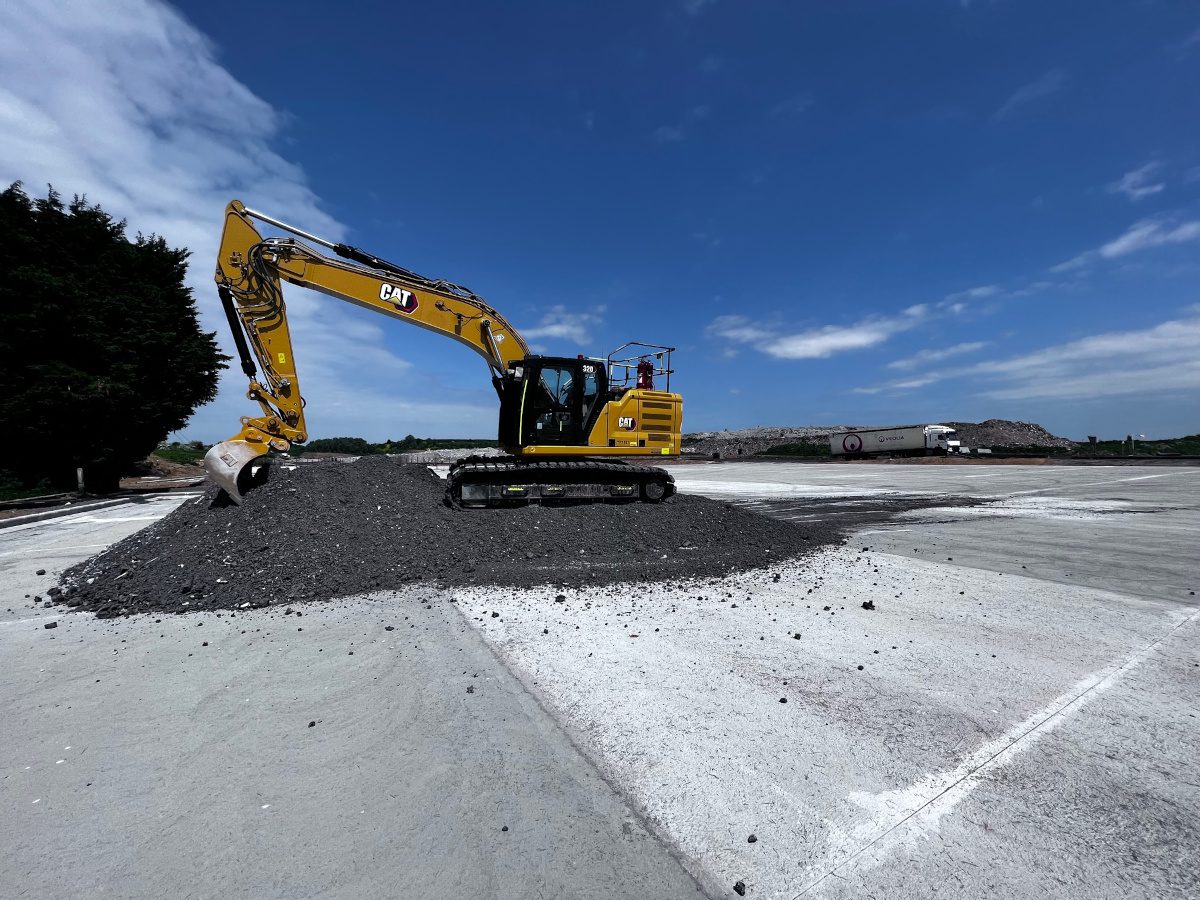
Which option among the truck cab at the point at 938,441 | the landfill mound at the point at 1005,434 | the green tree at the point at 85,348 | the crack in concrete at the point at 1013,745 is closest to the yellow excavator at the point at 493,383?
the crack in concrete at the point at 1013,745

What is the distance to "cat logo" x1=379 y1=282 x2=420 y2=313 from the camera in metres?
10.1

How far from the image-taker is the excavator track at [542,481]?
9492 mm

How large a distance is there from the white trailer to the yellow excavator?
37454 millimetres

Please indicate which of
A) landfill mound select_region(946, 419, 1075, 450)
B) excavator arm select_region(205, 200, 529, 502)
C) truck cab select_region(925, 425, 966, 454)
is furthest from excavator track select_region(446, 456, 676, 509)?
landfill mound select_region(946, 419, 1075, 450)

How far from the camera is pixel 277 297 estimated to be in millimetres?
9609

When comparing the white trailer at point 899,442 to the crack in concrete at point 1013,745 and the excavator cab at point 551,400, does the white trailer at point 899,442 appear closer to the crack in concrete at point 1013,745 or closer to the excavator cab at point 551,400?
the excavator cab at point 551,400

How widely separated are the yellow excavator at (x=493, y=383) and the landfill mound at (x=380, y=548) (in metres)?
0.84

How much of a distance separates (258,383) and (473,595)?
657 cm

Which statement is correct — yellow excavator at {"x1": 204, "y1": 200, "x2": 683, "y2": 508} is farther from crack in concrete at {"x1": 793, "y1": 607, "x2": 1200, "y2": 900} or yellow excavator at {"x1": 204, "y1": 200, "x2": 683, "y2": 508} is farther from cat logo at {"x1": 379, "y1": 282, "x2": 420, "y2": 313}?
crack in concrete at {"x1": 793, "y1": 607, "x2": 1200, "y2": 900}

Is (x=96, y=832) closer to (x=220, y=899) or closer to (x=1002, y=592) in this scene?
(x=220, y=899)

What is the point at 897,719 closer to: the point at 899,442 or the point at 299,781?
the point at 299,781

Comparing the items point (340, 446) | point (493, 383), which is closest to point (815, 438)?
point (340, 446)

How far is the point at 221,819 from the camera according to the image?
224 cm

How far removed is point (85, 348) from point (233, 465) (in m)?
12.0
